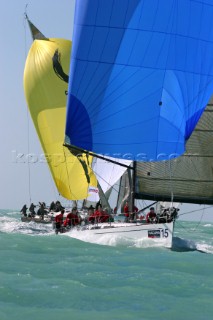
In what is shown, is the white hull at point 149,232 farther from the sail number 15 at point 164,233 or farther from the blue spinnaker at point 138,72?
the blue spinnaker at point 138,72

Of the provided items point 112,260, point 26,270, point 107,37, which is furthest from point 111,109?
point 26,270

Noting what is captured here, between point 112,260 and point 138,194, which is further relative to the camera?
point 138,194

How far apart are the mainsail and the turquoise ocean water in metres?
17.1

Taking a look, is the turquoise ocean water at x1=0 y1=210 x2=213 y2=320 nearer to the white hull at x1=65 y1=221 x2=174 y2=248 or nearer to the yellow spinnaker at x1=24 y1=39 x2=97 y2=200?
the white hull at x1=65 y1=221 x2=174 y2=248

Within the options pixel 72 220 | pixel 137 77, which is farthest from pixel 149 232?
pixel 72 220

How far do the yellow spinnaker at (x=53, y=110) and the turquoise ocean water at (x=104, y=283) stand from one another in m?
17.2

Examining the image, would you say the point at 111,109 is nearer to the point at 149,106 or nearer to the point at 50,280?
the point at 149,106

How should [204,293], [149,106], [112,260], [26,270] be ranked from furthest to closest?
1. [149,106]
2. [112,260]
3. [26,270]
4. [204,293]

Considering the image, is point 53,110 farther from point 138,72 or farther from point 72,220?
point 138,72

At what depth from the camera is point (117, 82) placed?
68.6ft

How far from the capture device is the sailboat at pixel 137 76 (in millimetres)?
20844

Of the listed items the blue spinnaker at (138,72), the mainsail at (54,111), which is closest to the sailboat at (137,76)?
the blue spinnaker at (138,72)

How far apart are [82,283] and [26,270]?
199 centimetres

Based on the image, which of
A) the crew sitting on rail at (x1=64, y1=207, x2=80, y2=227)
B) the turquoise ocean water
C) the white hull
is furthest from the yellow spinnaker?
the turquoise ocean water
